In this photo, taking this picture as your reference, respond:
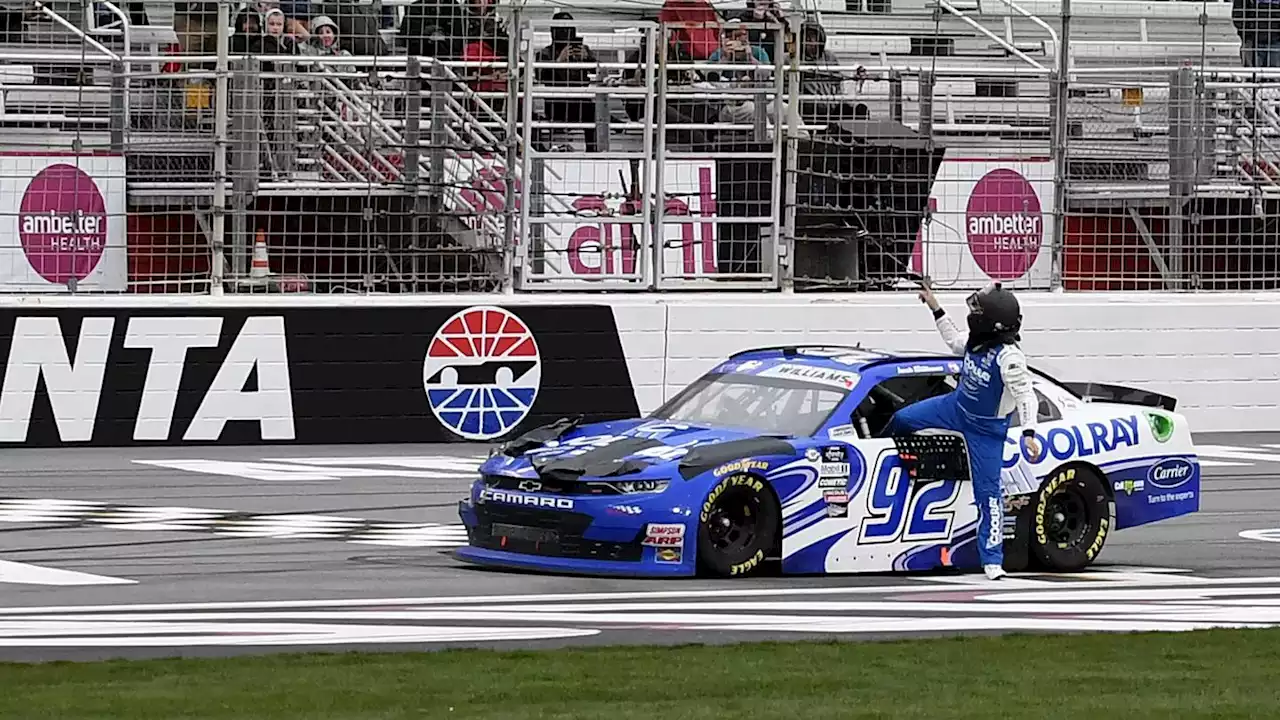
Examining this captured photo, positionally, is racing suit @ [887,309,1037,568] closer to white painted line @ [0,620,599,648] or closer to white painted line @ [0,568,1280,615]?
white painted line @ [0,568,1280,615]

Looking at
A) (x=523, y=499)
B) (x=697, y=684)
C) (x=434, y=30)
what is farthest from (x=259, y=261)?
(x=697, y=684)

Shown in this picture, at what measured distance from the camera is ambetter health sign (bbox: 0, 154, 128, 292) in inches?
698

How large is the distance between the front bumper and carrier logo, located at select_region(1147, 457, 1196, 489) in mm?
2810

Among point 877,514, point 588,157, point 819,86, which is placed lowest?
point 877,514

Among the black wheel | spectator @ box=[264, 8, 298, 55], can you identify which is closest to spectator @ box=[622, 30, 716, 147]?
spectator @ box=[264, 8, 298, 55]

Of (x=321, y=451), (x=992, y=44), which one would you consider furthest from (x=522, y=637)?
(x=992, y=44)

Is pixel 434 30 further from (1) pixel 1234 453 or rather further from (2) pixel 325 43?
(1) pixel 1234 453

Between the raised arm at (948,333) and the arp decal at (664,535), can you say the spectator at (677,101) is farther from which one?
the arp decal at (664,535)

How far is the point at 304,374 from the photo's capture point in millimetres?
18250

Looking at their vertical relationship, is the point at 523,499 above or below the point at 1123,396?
below

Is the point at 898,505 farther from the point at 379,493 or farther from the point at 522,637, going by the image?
the point at 379,493

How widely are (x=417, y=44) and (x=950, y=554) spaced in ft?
26.0

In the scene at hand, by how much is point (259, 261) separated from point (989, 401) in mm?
7943

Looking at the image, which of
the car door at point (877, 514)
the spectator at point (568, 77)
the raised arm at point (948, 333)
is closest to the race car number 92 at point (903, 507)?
the car door at point (877, 514)
